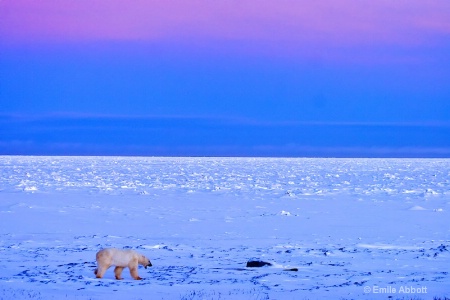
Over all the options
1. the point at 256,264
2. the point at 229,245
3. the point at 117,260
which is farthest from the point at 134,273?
the point at 229,245

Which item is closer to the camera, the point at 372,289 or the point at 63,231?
the point at 372,289

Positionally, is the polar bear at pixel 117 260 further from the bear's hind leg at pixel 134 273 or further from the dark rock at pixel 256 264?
the dark rock at pixel 256 264

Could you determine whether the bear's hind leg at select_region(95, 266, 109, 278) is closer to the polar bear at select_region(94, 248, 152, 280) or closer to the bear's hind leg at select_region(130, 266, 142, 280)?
the polar bear at select_region(94, 248, 152, 280)

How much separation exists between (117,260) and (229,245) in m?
4.20

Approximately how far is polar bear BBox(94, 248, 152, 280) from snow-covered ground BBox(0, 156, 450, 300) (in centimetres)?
14

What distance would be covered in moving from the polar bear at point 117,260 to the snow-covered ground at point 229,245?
135mm

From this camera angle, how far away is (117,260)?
27.8ft

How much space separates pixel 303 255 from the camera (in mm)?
11031

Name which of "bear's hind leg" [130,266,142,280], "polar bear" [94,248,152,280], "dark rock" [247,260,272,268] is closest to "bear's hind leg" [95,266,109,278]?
"polar bear" [94,248,152,280]

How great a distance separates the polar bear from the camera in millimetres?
8398

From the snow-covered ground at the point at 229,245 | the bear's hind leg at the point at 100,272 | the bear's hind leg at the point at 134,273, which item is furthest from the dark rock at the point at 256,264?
the bear's hind leg at the point at 100,272

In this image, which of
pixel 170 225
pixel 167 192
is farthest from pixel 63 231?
pixel 167 192

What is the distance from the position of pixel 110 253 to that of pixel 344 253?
450cm

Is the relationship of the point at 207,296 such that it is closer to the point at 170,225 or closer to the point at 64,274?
the point at 64,274
